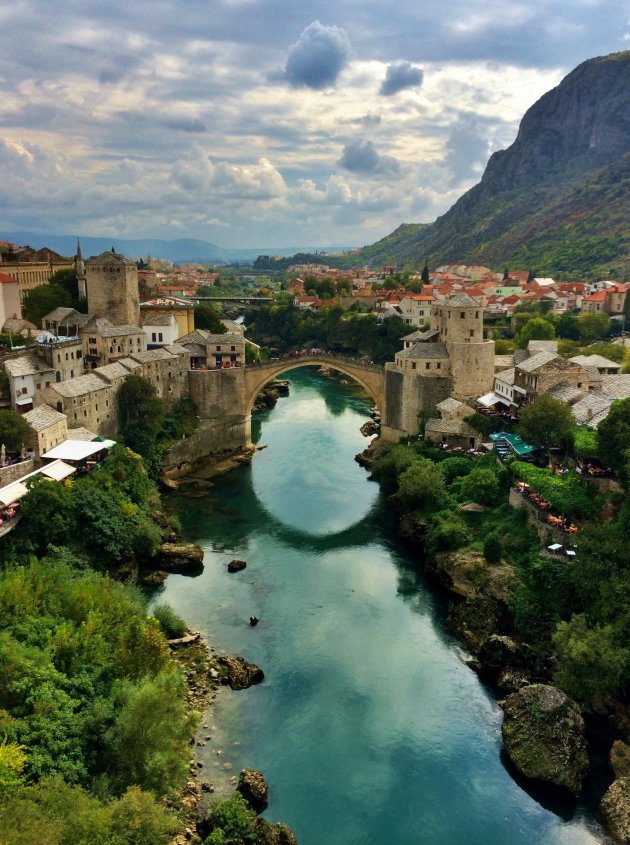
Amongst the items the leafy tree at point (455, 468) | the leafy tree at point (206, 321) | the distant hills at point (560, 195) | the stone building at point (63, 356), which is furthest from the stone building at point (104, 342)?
the distant hills at point (560, 195)

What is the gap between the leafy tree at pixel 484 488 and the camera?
25219mm

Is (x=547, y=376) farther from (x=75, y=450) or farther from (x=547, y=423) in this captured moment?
(x=75, y=450)

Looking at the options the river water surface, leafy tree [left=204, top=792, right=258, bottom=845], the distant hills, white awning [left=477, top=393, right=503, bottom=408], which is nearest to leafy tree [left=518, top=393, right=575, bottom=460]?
the river water surface

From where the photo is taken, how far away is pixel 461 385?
34219 millimetres

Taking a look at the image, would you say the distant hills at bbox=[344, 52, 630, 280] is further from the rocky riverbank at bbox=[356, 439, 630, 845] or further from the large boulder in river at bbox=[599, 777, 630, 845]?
the large boulder in river at bbox=[599, 777, 630, 845]

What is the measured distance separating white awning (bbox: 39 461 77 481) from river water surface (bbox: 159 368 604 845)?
16.6ft

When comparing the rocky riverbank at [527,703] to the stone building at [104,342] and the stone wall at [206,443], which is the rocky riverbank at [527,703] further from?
the stone building at [104,342]

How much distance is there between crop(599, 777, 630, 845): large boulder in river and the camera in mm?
13759

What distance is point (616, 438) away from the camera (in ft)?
66.4

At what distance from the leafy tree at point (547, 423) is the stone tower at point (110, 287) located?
2373 cm

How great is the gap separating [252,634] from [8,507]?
8104 millimetres

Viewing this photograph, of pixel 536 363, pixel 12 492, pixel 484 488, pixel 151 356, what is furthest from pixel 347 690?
pixel 151 356

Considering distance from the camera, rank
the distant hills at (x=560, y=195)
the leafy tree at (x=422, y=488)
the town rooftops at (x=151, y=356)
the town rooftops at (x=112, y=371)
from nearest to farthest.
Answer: the leafy tree at (x=422, y=488) → the town rooftops at (x=112, y=371) → the town rooftops at (x=151, y=356) → the distant hills at (x=560, y=195)

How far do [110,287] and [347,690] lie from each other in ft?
92.6
